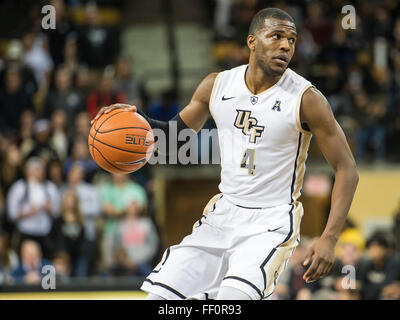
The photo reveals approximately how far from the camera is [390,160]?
12164mm

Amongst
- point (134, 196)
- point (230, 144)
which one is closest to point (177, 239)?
point (134, 196)

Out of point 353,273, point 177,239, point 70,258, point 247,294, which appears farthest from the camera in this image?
point 177,239

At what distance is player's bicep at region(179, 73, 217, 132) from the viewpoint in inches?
→ 210

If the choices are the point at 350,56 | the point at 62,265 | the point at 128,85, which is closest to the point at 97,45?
the point at 128,85

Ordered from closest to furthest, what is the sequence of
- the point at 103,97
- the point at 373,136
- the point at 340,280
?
the point at 340,280 → the point at 103,97 → the point at 373,136

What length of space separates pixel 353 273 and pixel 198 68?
22.1 feet

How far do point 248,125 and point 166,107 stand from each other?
22.0ft

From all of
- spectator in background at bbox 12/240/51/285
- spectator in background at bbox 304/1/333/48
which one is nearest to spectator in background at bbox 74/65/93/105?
spectator in background at bbox 12/240/51/285

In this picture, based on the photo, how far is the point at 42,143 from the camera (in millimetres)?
10805

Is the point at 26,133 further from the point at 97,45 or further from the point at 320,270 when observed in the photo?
the point at 320,270

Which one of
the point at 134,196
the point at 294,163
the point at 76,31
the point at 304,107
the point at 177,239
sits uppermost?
the point at 76,31

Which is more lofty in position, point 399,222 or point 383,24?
point 383,24

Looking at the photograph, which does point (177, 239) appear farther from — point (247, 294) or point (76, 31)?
point (247, 294)

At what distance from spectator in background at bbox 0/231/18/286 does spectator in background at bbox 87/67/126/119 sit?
2.39 meters
